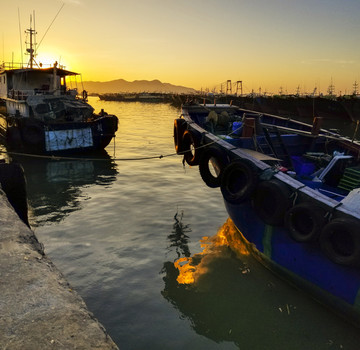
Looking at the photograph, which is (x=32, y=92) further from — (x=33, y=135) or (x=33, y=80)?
(x=33, y=135)

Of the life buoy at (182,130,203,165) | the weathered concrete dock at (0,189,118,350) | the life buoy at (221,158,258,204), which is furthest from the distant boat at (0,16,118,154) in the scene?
the weathered concrete dock at (0,189,118,350)

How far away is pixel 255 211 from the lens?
269 inches

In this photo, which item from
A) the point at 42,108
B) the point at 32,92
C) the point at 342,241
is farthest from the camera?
the point at 32,92

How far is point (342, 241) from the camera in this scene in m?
5.29

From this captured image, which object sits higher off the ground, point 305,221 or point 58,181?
point 305,221

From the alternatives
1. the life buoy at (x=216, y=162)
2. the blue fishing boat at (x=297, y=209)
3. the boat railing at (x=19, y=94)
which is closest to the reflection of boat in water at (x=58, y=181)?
the life buoy at (x=216, y=162)

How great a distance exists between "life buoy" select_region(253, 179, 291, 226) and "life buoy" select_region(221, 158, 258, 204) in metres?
0.21

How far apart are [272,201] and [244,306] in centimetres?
220

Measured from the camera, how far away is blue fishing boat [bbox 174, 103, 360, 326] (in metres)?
5.27

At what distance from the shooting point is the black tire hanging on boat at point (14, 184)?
7.02 metres

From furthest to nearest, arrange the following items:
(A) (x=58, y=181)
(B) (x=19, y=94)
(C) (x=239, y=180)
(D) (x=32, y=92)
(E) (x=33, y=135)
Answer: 1. (D) (x=32, y=92)
2. (B) (x=19, y=94)
3. (E) (x=33, y=135)
4. (A) (x=58, y=181)
5. (C) (x=239, y=180)

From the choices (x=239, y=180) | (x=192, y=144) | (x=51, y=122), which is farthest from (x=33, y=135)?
(x=239, y=180)

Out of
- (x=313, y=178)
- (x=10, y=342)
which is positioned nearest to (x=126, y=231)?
(x=313, y=178)

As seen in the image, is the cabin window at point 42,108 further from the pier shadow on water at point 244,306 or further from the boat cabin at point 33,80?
the pier shadow on water at point 244,306
